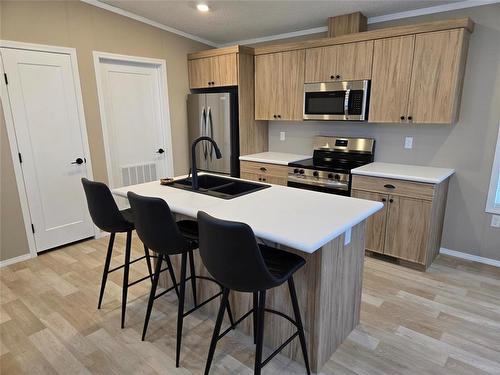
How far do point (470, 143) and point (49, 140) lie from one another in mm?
4203

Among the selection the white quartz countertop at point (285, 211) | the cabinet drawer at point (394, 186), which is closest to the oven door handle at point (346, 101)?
the cabinet drawer at point (394, 186)

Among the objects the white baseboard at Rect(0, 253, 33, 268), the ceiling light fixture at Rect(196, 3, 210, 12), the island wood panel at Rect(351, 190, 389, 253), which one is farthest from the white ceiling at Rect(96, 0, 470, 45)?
the white baseboard at Rect(0, 253, 33, 268)

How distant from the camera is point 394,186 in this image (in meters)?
2.92

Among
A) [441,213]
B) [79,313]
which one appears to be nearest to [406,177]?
[441,213]

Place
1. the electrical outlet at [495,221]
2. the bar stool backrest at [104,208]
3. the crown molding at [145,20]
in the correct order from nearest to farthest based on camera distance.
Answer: the bar stool backrest at [104,208] < the electrical outlet at [495,221] < the crown molding at [145,20]

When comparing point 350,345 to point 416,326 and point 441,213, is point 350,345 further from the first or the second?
point 441,213

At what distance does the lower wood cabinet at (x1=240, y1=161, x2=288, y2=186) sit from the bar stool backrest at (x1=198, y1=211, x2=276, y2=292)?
2.37m

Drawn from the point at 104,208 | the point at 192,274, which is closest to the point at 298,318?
the point at 192,274

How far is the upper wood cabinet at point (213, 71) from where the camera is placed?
401cm

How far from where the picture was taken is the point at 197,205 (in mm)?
1909

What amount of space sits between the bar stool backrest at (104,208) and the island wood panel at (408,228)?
2.31 meters

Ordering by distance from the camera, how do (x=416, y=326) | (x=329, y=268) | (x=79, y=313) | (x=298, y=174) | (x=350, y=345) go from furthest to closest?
(x=298, y=174) → (x=79, y=313) → (x=416, y=326) → (x=350, y=345) → (x=329, y=268)

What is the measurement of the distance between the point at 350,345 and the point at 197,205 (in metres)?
1.33

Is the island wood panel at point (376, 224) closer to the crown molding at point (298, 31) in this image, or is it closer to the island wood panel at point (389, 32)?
the island wood panel at point (389, 32)
